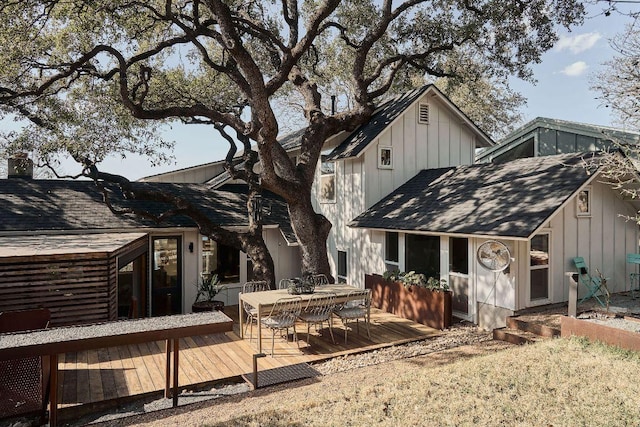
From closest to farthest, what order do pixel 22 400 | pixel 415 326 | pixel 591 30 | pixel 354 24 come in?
pixel 22 400, pixel 415 326, pixel 591 30, pixel 354 24

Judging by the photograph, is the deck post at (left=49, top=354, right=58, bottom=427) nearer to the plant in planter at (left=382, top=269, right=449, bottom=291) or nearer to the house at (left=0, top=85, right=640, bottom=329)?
the house at (left=0, top=85, right=640, bottom=329)

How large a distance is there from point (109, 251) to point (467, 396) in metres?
6.47

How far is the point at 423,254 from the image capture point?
10.6 meters

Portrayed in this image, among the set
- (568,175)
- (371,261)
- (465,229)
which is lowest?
(371,261)

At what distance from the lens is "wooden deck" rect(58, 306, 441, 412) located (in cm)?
615

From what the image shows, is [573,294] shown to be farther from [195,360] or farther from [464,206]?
[195,360]

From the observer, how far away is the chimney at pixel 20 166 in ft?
40.4

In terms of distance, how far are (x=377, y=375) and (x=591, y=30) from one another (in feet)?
37.7

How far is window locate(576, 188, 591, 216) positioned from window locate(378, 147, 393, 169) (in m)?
5.29

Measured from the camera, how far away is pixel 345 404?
4.92 m

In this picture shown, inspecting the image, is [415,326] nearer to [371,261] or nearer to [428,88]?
[371,261]

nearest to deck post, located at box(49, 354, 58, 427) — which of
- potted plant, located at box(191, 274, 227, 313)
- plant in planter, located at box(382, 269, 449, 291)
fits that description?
potted plant, located at box(191, 274, 227, 313)

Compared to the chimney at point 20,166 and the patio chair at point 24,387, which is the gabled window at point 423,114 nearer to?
the patio chair at point 24,387

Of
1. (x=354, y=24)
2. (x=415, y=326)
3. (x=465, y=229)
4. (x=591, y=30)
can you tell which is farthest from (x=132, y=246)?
(x=591, y=30)
